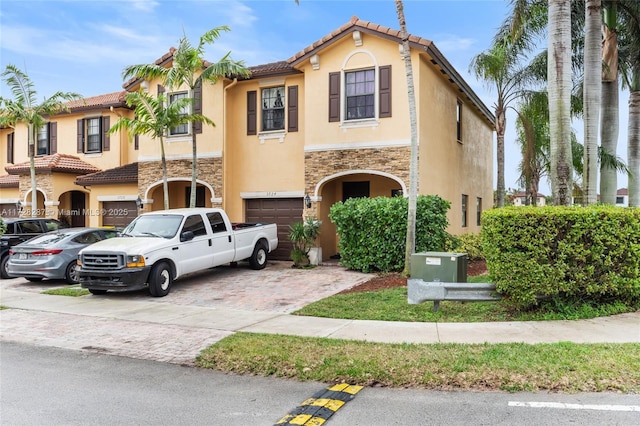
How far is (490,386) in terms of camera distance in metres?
5.20

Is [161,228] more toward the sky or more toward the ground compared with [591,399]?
more toward the sky

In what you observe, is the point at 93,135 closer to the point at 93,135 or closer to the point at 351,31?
the point at 93,135

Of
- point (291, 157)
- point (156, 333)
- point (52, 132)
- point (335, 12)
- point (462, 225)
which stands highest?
point (335, 12)

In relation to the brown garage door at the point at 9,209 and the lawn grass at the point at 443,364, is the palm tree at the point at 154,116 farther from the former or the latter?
the brown garage door at the point at 9,209

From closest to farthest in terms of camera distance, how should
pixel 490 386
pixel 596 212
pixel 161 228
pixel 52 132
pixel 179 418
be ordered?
pixel 179 418 → pixel 490 386 → pixel 596 212 → pixel 161 228 → pixel 52 132

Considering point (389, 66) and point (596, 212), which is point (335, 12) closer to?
point (389, 66)

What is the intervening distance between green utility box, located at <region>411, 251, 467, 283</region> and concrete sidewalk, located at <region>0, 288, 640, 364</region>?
6.90 feet

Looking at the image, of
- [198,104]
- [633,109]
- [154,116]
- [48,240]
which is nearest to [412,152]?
[154,116]

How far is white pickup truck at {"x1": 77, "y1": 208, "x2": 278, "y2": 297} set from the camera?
35.9 feet

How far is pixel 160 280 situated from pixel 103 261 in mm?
1331

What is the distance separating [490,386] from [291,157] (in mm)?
13219

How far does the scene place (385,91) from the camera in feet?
50.3

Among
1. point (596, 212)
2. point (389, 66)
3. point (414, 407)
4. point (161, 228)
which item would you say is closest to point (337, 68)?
point (389, 66)

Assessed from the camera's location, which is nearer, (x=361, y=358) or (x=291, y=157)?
(x=361, y=358)
